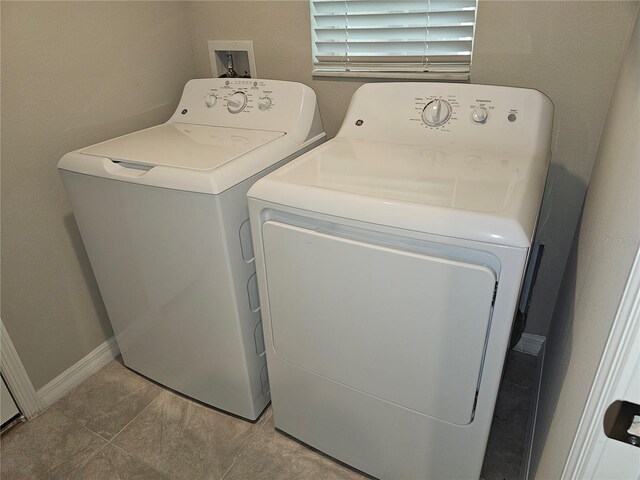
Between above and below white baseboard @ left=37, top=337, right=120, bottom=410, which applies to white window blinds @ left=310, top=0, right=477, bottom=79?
above

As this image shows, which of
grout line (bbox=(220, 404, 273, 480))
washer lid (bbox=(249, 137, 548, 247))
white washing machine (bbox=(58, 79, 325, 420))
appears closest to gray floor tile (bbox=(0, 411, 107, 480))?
white washing machine (bbox=(58, 79, 325, 420))

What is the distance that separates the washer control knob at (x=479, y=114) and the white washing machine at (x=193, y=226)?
1.71 feet

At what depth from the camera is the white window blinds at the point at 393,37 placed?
4.38ft

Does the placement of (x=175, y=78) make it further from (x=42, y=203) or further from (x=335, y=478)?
(x=335, y=478)

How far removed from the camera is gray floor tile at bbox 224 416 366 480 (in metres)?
1.32

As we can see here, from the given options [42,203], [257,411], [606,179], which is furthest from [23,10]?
[606,179]

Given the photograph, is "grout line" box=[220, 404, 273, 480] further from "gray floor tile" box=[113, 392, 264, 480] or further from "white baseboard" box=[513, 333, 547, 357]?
"white baseboard" box=[513, 333, 547, 357]

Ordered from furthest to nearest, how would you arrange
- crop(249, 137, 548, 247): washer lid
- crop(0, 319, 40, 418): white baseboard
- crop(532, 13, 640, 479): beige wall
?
crop(0, 319, 40, 418): white baseboard
crop(249, 137, 548, 247): washer lid
crop(532, 13, 640, 479): beige wall

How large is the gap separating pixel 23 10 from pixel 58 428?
1316mm

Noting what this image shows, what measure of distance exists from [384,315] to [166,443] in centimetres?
93

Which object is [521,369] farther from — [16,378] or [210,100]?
[16,378]

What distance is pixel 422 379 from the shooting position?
1.02 meters

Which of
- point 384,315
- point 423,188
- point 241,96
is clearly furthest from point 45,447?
point 423,188

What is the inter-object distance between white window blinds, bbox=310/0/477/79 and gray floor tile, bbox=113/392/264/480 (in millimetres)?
1282
